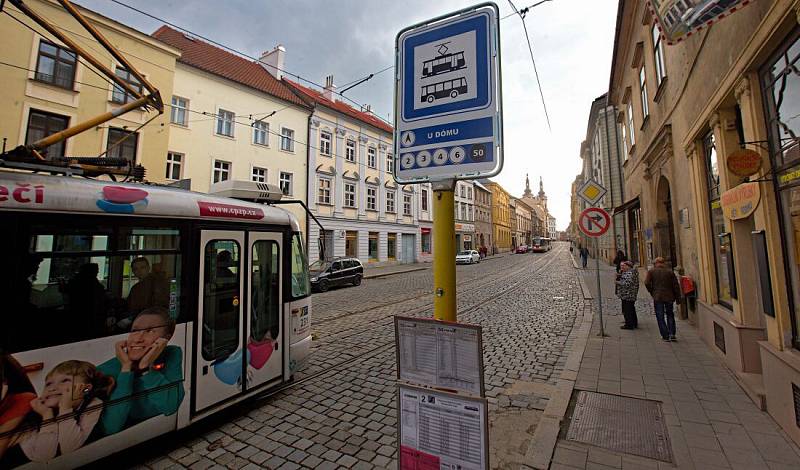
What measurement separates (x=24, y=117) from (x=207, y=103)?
770 cm

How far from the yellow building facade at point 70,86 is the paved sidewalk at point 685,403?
583 inches

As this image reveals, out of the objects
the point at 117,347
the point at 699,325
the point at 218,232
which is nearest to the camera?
the point at 117,347

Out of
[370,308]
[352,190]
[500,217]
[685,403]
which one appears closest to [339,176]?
[352,190]

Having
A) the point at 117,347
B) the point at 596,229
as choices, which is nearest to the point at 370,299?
the point at 596,229

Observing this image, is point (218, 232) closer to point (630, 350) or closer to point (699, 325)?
point (630, 350)

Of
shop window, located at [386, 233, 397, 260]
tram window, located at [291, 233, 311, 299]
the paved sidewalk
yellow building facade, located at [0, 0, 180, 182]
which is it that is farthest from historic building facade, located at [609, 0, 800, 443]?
shop window, located at [386, 233, 397, 260]

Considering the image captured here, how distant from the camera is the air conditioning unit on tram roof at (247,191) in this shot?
15.9 ft

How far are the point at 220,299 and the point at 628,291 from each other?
7781mm

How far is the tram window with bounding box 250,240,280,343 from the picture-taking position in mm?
4273

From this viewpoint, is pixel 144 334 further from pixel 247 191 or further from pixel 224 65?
pixel 224 65

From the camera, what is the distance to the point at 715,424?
3.54 m

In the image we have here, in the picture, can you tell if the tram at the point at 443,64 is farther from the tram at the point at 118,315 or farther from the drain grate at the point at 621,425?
the drain grate at the point at 621,425

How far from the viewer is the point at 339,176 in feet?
87.7

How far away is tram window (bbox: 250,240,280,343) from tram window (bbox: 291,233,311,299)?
1.01 ft
